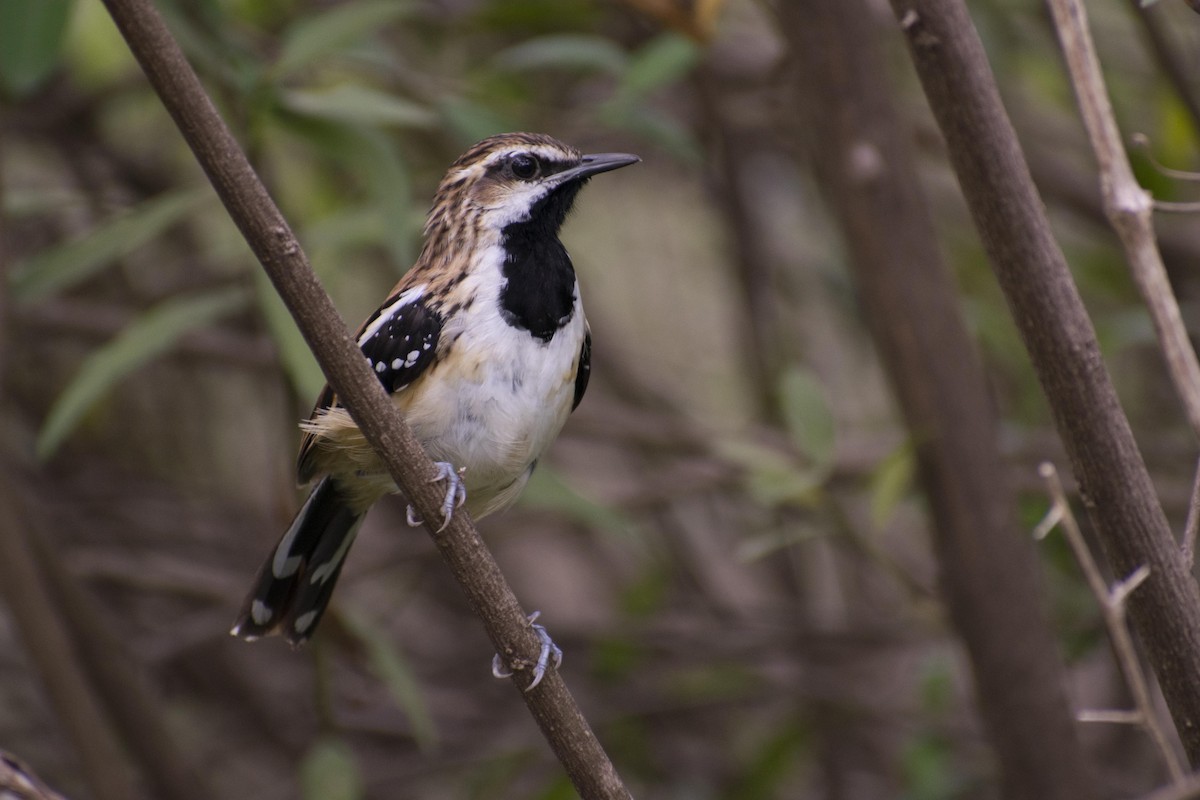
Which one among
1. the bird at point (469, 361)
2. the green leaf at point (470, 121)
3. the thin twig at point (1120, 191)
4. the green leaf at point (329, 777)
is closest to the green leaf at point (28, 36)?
the bird at point (469, 361)

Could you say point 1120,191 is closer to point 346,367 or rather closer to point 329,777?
point 346,367

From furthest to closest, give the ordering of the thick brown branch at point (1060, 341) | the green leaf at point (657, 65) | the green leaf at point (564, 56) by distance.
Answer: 1. the green leaf at point (564, 56)
2. the green leaf at point (657, 65)
3. the thick brown branch at point (1060, 341)

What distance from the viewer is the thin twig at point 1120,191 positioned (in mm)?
2086

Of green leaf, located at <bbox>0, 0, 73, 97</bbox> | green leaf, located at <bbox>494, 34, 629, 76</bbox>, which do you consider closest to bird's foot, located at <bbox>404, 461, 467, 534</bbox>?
green leaf, located at <bbox>0, 0, 73, 97</bbox>

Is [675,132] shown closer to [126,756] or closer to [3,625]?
[126,756]

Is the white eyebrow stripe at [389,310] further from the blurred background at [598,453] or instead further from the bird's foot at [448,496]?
the blurred background at [598,453]

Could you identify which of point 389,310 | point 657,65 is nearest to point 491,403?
point 389,310

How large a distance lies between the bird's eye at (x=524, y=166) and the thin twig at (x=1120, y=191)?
4.94 feet

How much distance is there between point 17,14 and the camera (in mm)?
3109

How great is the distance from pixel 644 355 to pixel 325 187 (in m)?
Answer: 2.03

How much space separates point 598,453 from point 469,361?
353cm

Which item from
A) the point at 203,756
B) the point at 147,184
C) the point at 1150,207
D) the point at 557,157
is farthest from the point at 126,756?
the point at 1150,207

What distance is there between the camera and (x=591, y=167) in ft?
10.7

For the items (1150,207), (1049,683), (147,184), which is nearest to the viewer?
(1150,207)
